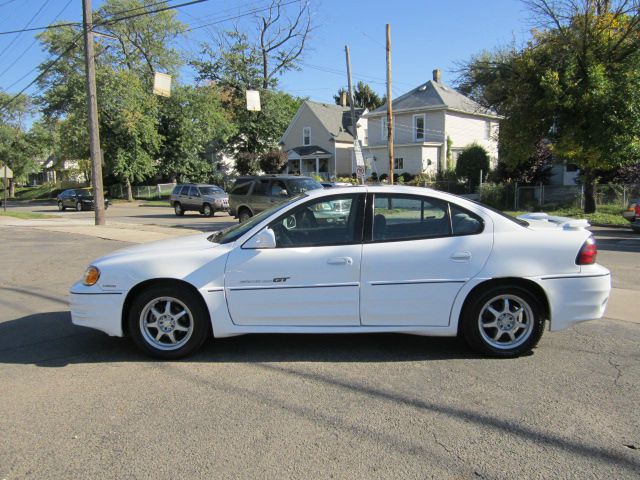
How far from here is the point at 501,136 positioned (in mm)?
22812

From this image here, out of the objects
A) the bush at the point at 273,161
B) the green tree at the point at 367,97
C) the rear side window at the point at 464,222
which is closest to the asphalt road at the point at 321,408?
the rear side window at the point at 464,222

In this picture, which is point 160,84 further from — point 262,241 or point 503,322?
point 503,322

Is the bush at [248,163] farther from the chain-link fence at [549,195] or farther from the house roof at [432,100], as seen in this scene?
the chain-link fence at [549,195]

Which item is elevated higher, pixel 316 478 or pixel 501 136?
pixel 501 136

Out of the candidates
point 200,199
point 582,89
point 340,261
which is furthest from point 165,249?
point 200,199

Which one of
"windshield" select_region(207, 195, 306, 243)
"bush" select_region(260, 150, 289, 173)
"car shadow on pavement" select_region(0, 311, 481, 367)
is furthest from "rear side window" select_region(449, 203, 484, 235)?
"bush" select_region(260, 150, 289, 173)

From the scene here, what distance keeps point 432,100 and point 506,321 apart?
3861 centimetres

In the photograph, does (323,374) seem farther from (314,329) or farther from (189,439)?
(189,439)

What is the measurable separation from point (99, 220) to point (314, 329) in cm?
1790

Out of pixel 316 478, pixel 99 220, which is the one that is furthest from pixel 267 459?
pixel 99 220

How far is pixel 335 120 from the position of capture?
5016 cm

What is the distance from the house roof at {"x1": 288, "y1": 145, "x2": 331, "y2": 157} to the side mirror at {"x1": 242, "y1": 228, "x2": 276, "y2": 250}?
43476 mm

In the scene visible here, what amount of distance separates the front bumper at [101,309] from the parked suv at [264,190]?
43.5ft

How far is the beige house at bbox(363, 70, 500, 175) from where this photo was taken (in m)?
40.4
